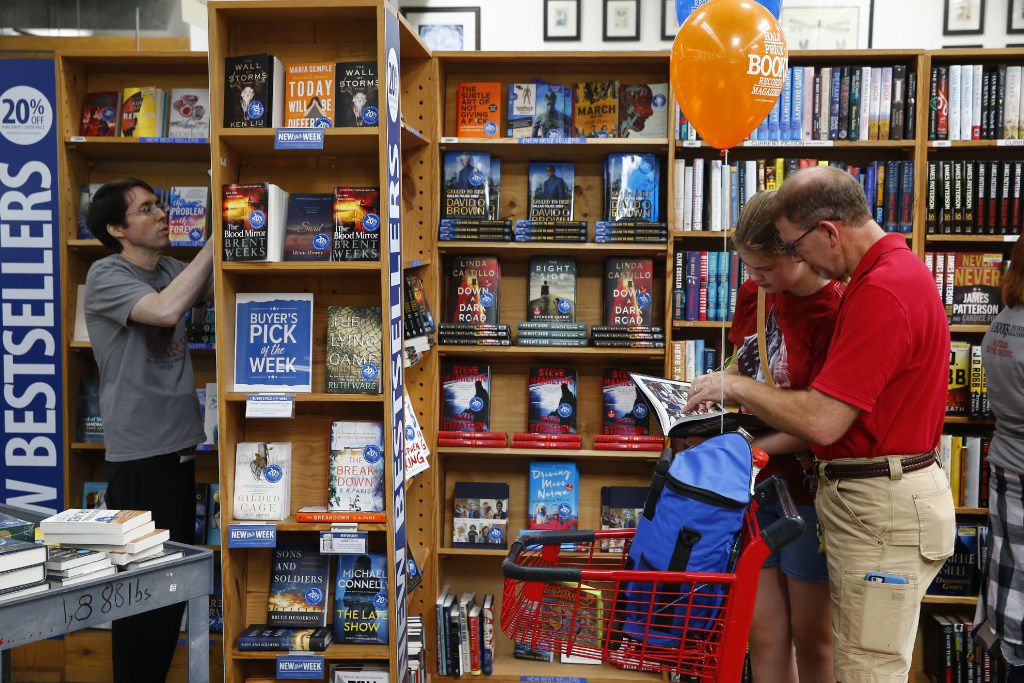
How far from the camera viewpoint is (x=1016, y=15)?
4.00m

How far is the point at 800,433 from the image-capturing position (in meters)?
1.82

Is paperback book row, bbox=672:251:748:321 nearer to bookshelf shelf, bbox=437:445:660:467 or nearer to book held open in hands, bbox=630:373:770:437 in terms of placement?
bookshelf shelf, bbox=437:445:660:467

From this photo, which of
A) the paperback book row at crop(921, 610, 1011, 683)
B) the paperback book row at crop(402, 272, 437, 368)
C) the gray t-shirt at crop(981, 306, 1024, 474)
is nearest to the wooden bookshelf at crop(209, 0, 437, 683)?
the paperback book row at crop(402, 272, 437, 368)

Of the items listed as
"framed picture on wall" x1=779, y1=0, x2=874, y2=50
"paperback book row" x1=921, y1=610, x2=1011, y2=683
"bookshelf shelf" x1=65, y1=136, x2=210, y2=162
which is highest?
"framed picture on wall" x1=779, y1=0, x2=874, y2=50

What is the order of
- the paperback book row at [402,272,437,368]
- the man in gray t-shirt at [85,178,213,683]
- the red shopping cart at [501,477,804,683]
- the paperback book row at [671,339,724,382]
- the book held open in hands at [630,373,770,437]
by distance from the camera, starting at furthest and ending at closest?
the paperback book row at [671,339,724,382] < the paperback book row at [402,272,437,368] < the man in gray t-shirt at [85,178,213,683] < the book held open in hands at [630,373,770,437] < the red shopping cart at [501,477,804,683]

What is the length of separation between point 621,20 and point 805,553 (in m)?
2.97

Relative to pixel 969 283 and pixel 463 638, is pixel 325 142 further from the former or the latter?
pixel 969 283

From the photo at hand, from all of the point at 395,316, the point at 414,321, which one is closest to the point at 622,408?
the point at 414,321

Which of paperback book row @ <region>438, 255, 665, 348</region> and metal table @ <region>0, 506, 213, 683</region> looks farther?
paperback book row @ <region>438, 255, 665, 348</region>

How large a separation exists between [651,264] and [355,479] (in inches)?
63.7

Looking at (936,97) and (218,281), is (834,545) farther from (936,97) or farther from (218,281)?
(936,97)

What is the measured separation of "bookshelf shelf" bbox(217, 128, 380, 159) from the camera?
2.60m

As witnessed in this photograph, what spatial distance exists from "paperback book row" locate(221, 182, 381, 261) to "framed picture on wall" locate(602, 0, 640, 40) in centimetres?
206

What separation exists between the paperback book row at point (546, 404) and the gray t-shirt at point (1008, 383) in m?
1.34
